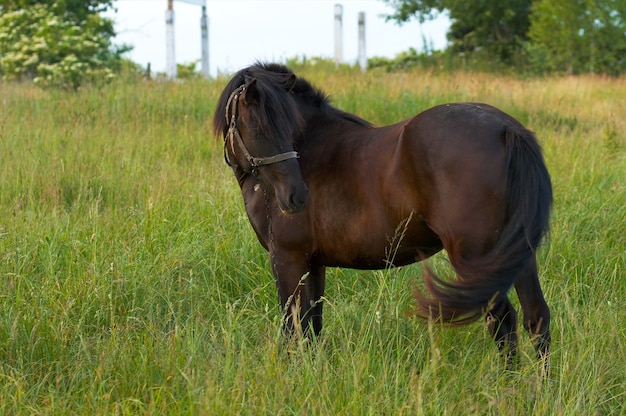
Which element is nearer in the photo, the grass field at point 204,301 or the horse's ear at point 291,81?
the grass field at point 204,301

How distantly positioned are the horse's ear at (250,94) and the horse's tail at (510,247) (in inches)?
46.3

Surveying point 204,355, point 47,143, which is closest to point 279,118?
point 204,355

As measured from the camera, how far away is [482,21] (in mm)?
24094

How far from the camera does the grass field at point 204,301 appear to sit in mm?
2959

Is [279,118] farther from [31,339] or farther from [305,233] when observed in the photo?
[31,339]

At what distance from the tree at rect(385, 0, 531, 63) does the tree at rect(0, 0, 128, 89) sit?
12903 millimetres

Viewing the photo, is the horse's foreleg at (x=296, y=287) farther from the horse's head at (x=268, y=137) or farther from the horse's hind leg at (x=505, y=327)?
the horse's hind leg at (x=505, y=327)

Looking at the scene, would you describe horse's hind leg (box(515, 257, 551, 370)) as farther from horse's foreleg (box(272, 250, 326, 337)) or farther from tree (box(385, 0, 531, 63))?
tree (box(385, 0, 531, 63))

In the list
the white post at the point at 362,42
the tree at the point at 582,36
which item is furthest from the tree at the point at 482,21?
the white post at the point at 362,42

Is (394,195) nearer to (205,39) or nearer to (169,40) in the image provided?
(169,40)

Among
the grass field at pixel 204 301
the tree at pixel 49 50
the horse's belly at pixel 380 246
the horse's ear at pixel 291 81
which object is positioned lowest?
the grass field at pixel 204 301

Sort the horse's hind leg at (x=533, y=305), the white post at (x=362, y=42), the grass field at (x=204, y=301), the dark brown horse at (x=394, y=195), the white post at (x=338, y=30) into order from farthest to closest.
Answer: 1. the white post at (x=362, y=42)
2. the white post at (x=338, y=30)
3. the horse's hind leg at (x=533, y=305)
4. the dark brown horse at (x=394, y=195)
5. the grass field at (x=204, y=301)

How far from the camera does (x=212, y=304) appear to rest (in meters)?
4.36

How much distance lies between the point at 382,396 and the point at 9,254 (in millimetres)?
2597
